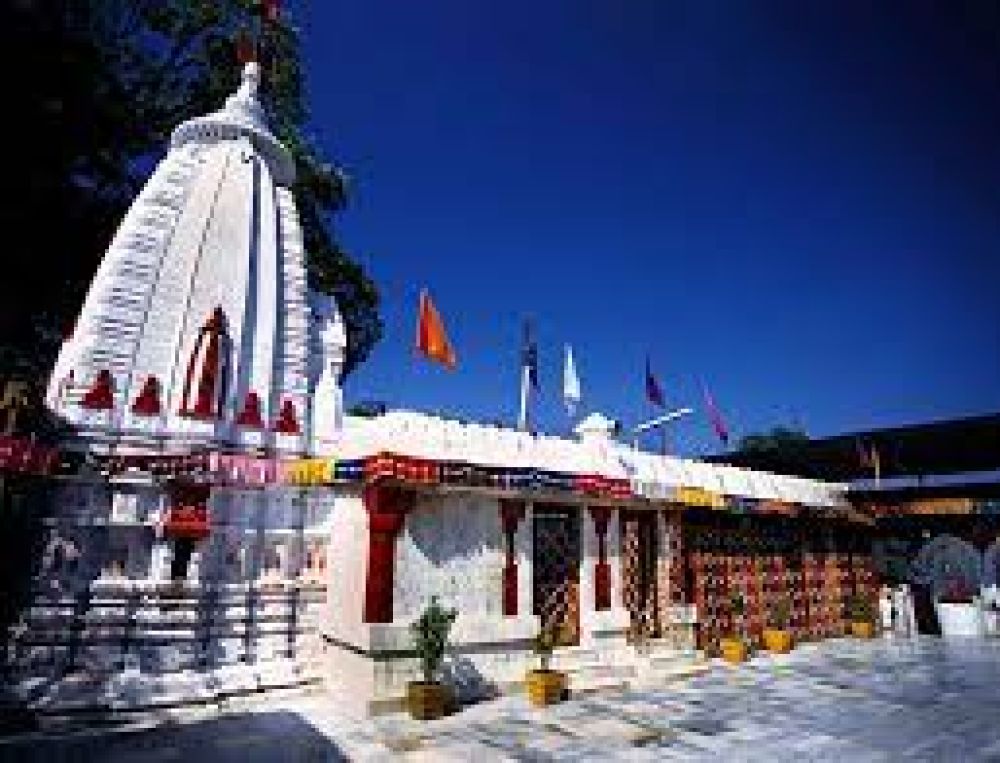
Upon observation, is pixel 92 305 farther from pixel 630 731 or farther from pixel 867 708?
pixel 867 708

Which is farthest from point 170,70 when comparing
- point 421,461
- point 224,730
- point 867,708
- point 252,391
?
point 867,708

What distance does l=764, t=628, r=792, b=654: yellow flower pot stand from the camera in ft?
56.2

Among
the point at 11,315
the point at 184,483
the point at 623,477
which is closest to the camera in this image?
the point at 184,483

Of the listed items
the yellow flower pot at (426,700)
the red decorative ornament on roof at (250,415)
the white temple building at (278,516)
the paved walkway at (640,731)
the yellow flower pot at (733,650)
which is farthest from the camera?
the yellow flower pot at (733,650)

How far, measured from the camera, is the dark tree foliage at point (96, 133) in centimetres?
1733

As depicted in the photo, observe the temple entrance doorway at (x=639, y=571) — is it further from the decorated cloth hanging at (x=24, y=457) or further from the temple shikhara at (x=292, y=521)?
the decorated cloth hanging at (x=24, y=457)

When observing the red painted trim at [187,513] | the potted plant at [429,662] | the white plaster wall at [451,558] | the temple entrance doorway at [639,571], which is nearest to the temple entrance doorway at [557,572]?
the white plaster wall at [451,558]

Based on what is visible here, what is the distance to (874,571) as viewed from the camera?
22.1 m

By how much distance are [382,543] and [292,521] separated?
165 inches

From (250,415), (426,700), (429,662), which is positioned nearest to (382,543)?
(429,662)

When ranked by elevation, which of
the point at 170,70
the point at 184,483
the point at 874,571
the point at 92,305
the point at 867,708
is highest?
the point at 170,70

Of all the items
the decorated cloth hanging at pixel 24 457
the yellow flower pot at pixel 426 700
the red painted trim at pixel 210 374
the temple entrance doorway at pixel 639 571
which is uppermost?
the red painted trim at pixel 210 374

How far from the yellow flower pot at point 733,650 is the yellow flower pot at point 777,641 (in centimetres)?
146

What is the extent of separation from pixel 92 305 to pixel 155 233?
7.87ft
